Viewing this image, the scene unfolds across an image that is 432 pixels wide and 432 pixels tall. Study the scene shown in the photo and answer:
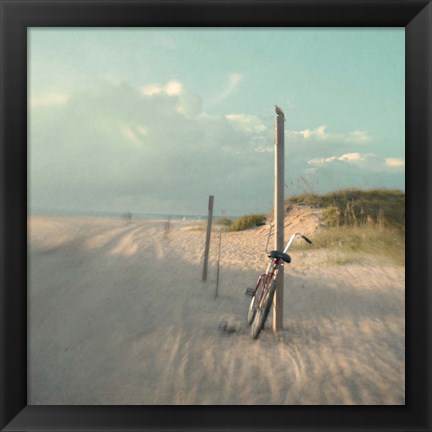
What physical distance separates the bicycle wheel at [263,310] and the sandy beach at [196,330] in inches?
5.4

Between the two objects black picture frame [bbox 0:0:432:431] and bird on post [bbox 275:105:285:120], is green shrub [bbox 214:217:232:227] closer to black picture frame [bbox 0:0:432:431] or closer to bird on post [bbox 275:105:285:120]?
bird on post [bbox 275:105:285:120]

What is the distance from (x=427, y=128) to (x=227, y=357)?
2454 mm

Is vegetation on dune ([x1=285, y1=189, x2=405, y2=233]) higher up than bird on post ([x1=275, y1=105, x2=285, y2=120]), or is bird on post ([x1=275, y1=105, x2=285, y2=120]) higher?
bird on post ([x1=275, y1=105, x2=285, y2=120])

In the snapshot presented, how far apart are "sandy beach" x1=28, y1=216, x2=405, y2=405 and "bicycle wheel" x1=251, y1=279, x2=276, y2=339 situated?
0.45ft

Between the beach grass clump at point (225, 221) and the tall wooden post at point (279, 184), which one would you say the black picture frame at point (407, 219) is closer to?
the tall wooden post at point (279, 184)

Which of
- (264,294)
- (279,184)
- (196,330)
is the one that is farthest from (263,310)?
(279,184)

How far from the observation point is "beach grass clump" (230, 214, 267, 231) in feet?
30.6

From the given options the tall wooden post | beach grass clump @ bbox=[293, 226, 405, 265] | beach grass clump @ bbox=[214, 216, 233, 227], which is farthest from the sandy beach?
beach grass clump @ bbox=[214, 216, 233, 227]

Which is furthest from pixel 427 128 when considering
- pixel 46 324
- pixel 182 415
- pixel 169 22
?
pixel 46 324

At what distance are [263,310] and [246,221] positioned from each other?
20.1 feet

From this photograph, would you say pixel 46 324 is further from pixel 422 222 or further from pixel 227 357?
pixel 422 222

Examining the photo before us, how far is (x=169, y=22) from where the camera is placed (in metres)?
2.04

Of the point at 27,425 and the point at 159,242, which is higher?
the point at 159,242

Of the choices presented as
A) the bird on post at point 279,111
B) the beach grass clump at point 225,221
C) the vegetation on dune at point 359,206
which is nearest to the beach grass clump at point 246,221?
the beach grass clump at point 225,221
